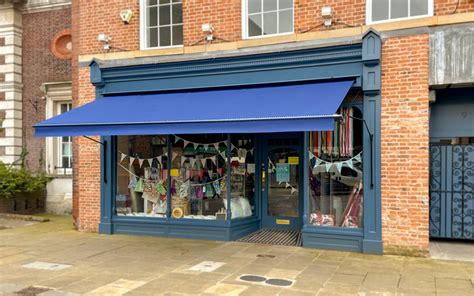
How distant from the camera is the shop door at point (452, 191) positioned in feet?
27.3

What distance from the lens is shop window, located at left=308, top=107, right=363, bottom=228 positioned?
8188mm

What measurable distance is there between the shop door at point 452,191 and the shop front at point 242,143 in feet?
4.81

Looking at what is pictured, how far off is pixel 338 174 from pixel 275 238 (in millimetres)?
1958

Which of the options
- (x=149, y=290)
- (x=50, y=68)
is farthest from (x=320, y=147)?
(x=50, y=68)

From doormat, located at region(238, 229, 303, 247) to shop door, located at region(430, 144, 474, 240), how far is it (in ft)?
8.74

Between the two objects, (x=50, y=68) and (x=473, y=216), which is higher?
(x=50, y=68)

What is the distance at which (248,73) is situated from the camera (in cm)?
885

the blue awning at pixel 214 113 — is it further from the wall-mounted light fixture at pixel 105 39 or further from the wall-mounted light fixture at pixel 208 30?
the wall-mounted light fixture at pixel 105 39

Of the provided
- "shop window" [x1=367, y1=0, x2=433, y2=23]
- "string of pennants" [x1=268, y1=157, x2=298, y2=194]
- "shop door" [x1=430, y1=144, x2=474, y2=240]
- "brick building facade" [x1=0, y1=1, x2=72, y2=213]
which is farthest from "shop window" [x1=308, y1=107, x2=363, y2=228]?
"brick building facade" [x1=0, y1=1, x2=72, y2=213]

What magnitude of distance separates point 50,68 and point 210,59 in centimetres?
735

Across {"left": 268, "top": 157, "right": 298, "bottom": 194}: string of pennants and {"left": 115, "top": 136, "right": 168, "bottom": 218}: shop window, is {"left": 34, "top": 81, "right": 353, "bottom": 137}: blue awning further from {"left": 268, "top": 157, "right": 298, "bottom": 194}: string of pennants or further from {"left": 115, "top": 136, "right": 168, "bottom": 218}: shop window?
{"left": 268, "top": 157, "right": 298, "bottom": 194}: string of pennants

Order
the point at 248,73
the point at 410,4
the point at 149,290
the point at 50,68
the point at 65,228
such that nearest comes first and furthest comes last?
the point at 149,290 < the point at 410,4 < the point at 248,73 < the point at 65,228 < the point at 50,68

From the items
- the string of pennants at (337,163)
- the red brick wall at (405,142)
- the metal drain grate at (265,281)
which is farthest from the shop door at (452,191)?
the metal drain grate at (265,281)

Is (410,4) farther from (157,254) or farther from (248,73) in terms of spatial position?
(157,254)
